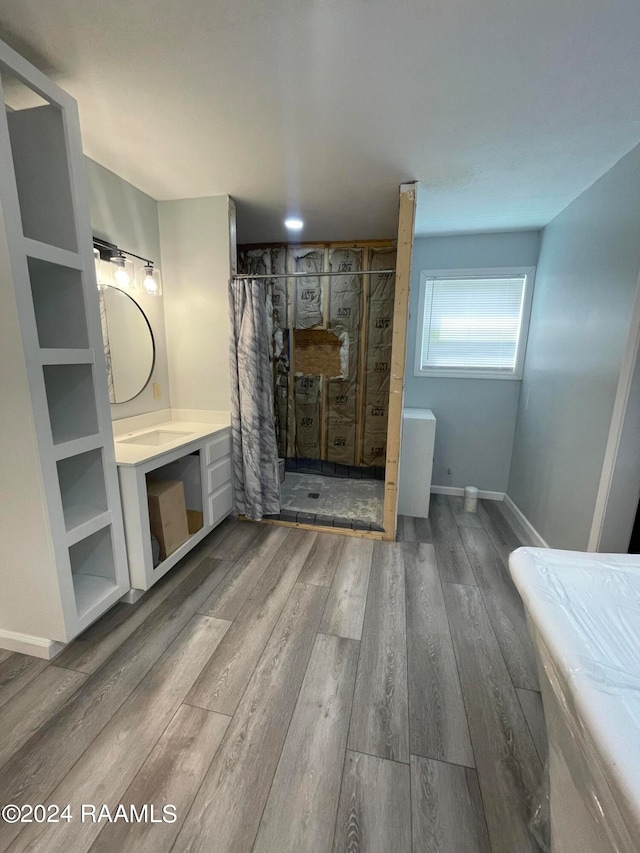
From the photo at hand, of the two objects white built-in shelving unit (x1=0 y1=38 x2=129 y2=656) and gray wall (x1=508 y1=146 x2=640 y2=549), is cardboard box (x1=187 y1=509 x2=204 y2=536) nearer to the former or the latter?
white built-in shelving unit (x1=0 y1=38 x2=129 y2=656)

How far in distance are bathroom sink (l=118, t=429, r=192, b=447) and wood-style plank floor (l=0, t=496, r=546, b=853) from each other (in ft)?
2.97

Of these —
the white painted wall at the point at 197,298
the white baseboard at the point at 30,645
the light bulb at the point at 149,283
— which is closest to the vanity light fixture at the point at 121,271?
the light bulb at the point at 149,283

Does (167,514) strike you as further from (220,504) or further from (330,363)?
(330,363)

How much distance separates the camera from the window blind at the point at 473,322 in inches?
122

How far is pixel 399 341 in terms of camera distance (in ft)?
7.45

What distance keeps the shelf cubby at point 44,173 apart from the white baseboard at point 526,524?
133 inches

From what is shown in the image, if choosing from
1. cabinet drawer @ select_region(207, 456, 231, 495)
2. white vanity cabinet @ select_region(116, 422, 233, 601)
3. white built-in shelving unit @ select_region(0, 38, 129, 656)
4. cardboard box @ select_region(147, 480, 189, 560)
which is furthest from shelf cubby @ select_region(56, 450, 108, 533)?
cabinet drawer @ select_region(207, 456, 231, 495)

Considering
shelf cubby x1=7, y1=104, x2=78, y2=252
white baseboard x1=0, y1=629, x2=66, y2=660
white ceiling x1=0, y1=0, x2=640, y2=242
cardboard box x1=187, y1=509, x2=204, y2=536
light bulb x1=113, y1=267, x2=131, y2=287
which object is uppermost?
white ceiling x1=0, y1=0, x2=640, y2=242

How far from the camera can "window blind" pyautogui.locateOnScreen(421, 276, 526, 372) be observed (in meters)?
3.10

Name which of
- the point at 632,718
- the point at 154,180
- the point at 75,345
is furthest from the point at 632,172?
the point at 75,345

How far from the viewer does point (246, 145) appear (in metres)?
1.80

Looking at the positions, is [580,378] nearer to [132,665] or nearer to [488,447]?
[488,447]

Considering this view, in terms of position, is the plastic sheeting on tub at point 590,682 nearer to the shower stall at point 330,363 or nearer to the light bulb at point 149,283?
the shower stall at point 330,363

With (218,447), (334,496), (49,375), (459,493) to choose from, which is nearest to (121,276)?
(49,375)
